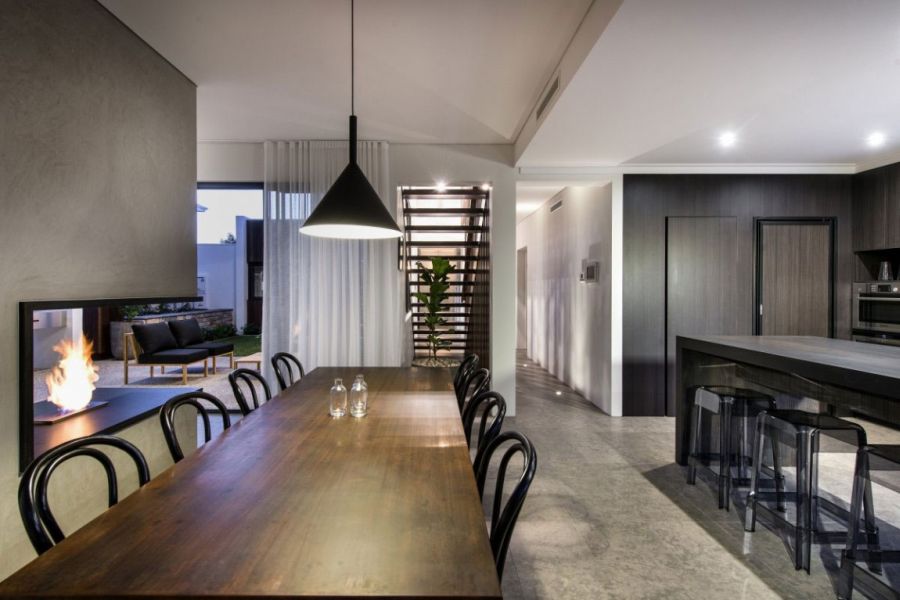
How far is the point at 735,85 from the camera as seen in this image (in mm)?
2795

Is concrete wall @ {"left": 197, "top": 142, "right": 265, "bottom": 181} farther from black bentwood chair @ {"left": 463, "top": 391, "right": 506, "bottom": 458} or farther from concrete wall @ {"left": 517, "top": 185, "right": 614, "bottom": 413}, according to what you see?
black bentwood chair @ {"left": 463, "top": 391, "right": 506, "bottom": 458}

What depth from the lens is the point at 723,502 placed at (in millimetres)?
2791

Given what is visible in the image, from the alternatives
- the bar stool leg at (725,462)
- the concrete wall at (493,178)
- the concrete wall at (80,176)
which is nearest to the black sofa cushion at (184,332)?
the concrete wall at (80,176)

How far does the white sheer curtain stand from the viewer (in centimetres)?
461

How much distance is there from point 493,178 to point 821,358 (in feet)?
10.4

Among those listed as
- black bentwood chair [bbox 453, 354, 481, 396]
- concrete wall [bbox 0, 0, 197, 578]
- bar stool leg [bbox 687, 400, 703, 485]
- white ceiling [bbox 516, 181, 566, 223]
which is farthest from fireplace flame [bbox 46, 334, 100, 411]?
white ceiling [bbox 516, 181, 566, 223]

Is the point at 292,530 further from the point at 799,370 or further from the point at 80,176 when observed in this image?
the point at 799,370

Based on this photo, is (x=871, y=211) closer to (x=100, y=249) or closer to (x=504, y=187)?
(x=504, y=187)

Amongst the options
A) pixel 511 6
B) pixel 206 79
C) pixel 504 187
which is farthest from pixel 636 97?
pixel 206 79

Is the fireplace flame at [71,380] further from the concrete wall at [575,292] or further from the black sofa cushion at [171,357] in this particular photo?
the concrete wall at [575,292]

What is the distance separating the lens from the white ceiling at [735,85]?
81.9 inches

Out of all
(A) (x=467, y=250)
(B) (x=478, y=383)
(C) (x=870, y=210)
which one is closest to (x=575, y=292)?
(A) (x=467, y=250)

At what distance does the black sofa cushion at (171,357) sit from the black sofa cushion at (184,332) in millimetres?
358

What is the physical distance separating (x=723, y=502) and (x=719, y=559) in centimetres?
64
